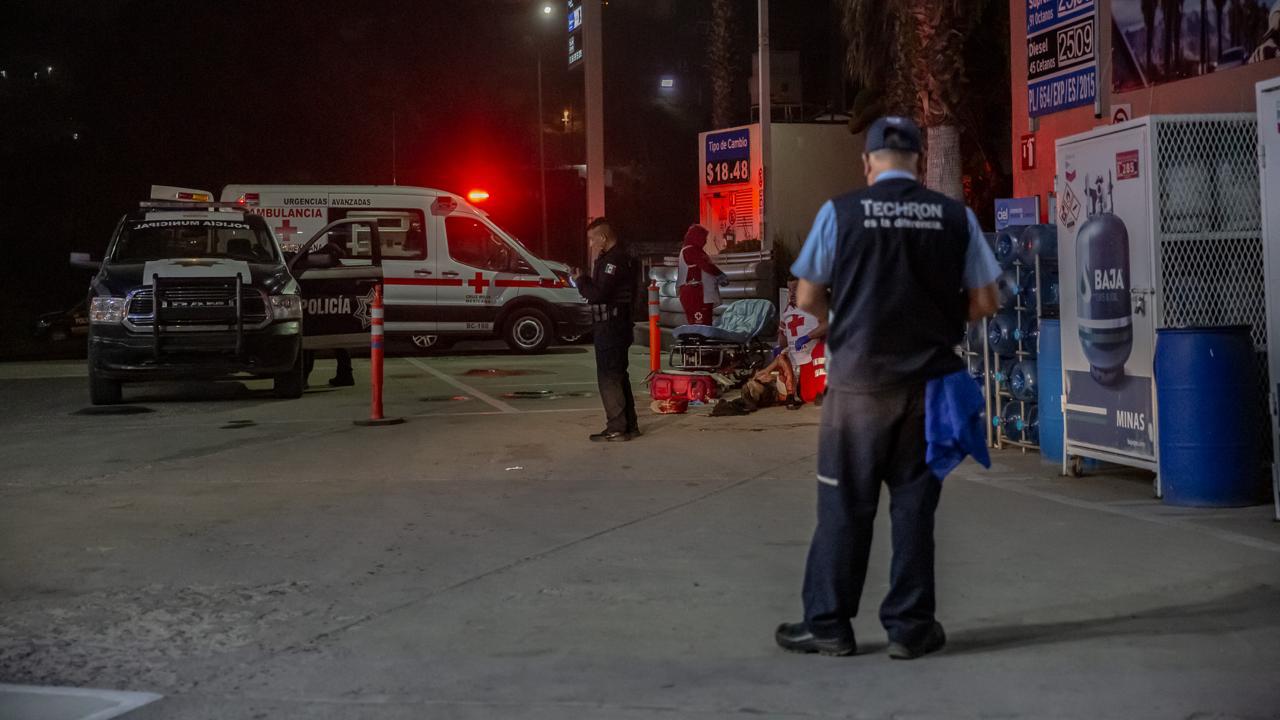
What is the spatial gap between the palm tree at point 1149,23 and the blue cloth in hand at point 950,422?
800 cm

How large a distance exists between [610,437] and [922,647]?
665 cm

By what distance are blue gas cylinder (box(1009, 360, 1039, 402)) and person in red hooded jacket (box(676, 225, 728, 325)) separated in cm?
873

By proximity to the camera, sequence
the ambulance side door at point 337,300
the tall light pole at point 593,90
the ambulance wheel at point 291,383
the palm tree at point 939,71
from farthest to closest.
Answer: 1. the tall light pole at point 593,90
2. the ambulance side door at point 337,300
3. the palm tree at point 939,71
4. the ambulance wheel at point 291,383

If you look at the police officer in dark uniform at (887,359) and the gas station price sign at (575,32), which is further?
the gas station price sign at (575,32)

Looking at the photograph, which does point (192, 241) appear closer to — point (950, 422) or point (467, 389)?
point (467, 389)

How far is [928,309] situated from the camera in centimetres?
493

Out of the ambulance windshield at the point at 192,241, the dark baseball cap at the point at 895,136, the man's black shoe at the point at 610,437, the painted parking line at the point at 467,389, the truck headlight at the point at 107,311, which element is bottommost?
the man's black shoe at the point at 610,437

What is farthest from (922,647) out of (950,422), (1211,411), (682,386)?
(682,386)

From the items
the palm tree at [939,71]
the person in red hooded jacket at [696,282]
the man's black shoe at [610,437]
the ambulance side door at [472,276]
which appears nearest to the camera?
the man's black shoe at [610,437]

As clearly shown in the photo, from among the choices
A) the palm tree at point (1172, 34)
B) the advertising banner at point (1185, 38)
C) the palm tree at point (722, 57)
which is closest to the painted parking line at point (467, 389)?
the advertising banner at point (1185, 38)

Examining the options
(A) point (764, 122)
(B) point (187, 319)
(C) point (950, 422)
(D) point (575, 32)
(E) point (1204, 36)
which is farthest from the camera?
(D) point (575, 32)

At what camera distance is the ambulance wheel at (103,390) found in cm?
1477

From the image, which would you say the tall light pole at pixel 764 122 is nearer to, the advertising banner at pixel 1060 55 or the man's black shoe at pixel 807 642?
the advertising banner at pixel 1060 55

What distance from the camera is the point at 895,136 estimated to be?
500cm
